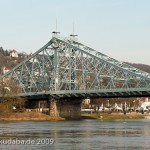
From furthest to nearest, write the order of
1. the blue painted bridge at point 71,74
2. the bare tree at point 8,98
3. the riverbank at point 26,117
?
the blue painted bridge at point 71,74 < the bare tree at point 8,98 < the riverbank at point 26,117

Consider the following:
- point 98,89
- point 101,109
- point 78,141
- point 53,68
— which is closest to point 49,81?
point 53,68

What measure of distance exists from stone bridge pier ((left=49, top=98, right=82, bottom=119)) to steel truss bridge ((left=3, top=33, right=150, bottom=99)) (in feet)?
7.45

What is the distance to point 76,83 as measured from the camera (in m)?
134

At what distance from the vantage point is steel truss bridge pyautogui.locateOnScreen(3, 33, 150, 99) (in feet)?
406

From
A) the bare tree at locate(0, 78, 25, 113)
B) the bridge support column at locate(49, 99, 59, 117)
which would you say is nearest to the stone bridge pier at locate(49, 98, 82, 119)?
the bridge support column at locate(49, 99, 59, 117)

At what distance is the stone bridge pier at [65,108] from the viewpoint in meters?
128

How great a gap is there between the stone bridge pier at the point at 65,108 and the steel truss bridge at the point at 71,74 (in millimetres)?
2271

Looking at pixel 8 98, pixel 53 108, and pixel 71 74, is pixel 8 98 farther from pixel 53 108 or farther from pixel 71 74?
pixel 71 74

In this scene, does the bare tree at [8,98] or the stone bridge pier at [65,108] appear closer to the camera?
the bare tree at [8,98]

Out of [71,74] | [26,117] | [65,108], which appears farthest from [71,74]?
A: [26,117]

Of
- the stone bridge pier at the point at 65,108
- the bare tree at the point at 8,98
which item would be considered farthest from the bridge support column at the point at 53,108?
the bare tree at the point at 8,98

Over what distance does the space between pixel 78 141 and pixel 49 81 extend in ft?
285

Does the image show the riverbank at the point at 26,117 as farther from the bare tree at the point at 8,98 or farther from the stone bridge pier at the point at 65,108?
the stone bridge pier at the point at 65,108

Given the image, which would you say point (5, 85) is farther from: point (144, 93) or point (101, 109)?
point (101, 109)
